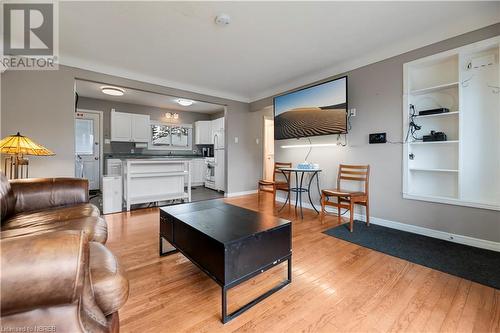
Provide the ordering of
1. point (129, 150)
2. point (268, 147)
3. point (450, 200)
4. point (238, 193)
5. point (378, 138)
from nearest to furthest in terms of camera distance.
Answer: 1. point (450, 200)
2. point (378, 138)
3. point (238, 193)
4. point (129, 150)
5. point (268, 147)

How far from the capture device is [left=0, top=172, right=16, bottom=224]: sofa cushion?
162 cm

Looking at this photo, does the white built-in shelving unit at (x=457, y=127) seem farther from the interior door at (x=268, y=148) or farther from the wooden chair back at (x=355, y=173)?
the interior door at (x=268, y=148)

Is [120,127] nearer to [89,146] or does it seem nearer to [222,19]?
[89,146]

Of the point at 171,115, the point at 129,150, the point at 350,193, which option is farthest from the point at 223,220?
the point at 171,115

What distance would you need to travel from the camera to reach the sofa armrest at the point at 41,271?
0.55 metres

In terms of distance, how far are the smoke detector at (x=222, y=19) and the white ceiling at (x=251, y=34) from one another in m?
0.05

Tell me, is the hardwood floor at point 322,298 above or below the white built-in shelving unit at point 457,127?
below

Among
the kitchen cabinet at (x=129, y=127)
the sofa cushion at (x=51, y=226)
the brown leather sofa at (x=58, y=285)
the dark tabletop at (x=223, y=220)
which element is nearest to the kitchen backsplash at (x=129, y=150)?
the kitchen cabinet at (x=129, y=127)

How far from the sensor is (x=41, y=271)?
0.58m

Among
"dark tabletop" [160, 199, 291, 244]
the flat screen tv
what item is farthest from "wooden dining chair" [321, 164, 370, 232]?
"dark tabletop" [160, 199, 291, 244]

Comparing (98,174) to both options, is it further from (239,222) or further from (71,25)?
(239,222)

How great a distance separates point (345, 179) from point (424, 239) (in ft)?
3.81

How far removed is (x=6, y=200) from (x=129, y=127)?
4271 mm

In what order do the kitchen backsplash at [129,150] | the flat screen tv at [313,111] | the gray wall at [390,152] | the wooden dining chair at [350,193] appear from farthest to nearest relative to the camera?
the kitchen backsplash at [129,150]
the flat screen tv at [313,111]
the wooden dining chair at [350,193]
the gray wall at [390,152]
